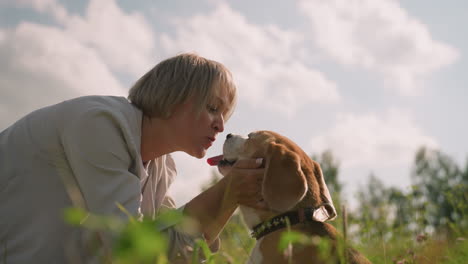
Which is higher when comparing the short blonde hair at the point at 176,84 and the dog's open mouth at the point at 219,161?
the short blonde hair at the point at 176,84

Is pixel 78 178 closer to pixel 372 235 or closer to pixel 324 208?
pixel 324 208

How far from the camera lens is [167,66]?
388cm

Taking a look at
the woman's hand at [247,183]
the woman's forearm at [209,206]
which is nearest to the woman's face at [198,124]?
the woman's hand at [247,183]

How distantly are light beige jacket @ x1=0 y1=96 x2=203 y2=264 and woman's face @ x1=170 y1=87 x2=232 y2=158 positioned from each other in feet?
1.82

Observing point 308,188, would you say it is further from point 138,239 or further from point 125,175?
point 138,239

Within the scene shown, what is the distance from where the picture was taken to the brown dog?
291 cm

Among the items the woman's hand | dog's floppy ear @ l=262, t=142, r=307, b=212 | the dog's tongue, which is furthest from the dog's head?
the dog's tongue

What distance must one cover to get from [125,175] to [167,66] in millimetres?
1450

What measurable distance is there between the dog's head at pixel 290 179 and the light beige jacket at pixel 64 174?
72cm

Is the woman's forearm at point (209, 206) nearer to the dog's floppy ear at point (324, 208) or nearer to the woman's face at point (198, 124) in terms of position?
the dog's floppy ear at point (324, 208)

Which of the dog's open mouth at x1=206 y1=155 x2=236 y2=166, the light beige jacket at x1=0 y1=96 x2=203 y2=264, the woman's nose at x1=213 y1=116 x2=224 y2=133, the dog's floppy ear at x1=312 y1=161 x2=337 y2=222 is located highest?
the woman's nose at x1=213 y1=116 x2=224 y2=133

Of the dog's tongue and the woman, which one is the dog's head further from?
the dog's tongue

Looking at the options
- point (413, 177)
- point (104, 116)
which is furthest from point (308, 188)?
point (413, 177)

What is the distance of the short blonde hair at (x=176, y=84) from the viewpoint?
12.0 ft
